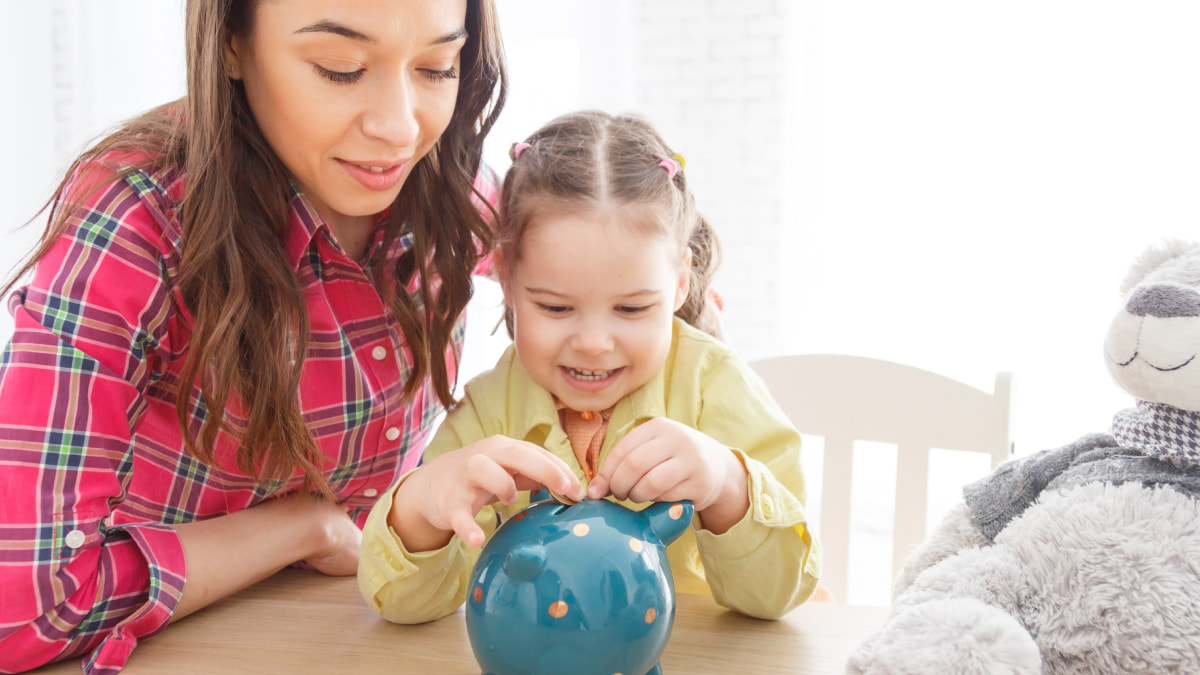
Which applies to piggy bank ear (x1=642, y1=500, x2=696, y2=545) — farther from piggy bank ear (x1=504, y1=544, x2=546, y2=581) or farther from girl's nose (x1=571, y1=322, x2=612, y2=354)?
girl's nose (x1=571, y1=322, x2=612, y2=354)

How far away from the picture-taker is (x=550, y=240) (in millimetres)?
910

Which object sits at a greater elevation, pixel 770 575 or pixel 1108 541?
pixel 1108 541

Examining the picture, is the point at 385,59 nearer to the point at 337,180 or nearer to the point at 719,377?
the point at 337,180

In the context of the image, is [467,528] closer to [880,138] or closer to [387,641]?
[387,641]

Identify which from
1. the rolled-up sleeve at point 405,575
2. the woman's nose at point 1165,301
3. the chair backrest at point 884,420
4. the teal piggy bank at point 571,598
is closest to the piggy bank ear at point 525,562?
the teal piggy bank at point 571,598

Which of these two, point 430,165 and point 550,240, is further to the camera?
point 430,165

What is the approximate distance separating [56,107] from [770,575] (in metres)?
3.41

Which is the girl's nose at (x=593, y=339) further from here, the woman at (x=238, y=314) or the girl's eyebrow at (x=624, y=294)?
the woman at (x=238, y=314)

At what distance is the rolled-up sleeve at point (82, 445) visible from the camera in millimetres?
766

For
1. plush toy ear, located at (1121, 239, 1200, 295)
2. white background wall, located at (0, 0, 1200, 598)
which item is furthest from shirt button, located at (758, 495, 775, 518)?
white background wall, located at (0, 0, 1200, 598)

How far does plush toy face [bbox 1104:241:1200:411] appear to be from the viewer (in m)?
0.59

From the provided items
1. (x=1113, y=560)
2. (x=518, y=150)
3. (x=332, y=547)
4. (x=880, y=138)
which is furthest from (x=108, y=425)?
(x=880, y=138)

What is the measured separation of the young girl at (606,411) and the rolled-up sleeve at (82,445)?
0.21 m

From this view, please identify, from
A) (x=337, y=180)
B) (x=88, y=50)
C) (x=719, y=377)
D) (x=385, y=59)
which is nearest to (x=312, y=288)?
(x=337, y=180)
